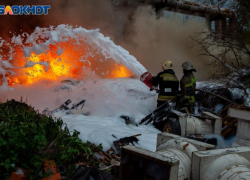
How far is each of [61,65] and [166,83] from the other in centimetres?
585

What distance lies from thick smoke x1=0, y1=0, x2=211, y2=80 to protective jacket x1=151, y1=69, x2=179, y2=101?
1772 mm

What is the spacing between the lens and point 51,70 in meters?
10.3

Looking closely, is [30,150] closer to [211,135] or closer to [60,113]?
[211,135]

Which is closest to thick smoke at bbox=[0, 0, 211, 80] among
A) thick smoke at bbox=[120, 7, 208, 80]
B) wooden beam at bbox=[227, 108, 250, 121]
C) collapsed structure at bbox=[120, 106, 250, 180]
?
thick smoke at bbox=[120, 7, 208, 80]

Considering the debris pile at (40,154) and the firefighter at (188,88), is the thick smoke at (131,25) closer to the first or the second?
the firefighter at (188,88)

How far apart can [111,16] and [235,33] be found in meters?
6.54

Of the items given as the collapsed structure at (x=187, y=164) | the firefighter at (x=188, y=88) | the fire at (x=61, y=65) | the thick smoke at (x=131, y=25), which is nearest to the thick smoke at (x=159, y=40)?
the thick smoke at (x=131, y=25)

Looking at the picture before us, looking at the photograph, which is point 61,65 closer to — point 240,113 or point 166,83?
point 166,83

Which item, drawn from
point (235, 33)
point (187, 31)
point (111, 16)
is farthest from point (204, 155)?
point (187, 31)

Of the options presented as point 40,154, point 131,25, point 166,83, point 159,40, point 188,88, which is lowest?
point 40,154

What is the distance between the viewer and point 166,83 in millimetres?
6500

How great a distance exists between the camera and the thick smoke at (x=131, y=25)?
424 inches

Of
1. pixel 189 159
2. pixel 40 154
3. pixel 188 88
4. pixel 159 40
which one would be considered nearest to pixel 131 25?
pixel 159 40

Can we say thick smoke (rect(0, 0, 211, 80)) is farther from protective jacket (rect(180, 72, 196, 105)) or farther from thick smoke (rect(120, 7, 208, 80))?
protective jacket (rect(180, 72, 196, 105))
